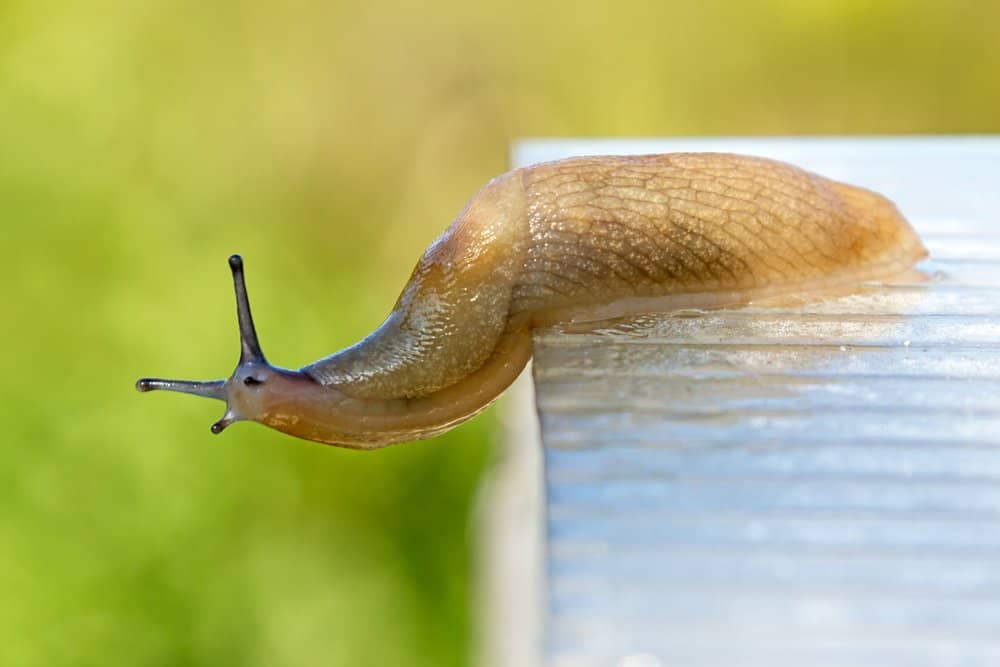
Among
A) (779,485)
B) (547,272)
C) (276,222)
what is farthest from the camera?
(276,222)

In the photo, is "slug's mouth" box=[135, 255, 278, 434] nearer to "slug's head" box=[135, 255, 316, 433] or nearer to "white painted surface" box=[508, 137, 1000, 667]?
"slug's head" box=[135, 255, 316, 433]

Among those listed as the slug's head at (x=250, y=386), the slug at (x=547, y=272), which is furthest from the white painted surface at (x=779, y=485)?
the slug's head at (x=250, y=386)

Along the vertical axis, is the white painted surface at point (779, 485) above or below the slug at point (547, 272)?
below

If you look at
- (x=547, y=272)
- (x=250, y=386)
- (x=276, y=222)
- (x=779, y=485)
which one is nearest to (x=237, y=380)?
(x=250, y=386)

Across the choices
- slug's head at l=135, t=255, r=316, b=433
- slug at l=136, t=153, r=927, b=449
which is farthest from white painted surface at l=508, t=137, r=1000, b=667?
slug's head at l=135, t=255, r=316, b=433

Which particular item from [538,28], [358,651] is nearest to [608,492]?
[358,651]

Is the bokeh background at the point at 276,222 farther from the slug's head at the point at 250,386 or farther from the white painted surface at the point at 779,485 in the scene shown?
the white painted surface at the point at 779,485

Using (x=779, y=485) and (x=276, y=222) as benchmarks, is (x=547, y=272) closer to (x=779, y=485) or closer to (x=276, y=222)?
(x=779, y=485)

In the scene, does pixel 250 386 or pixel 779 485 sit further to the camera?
pixel 250 386
